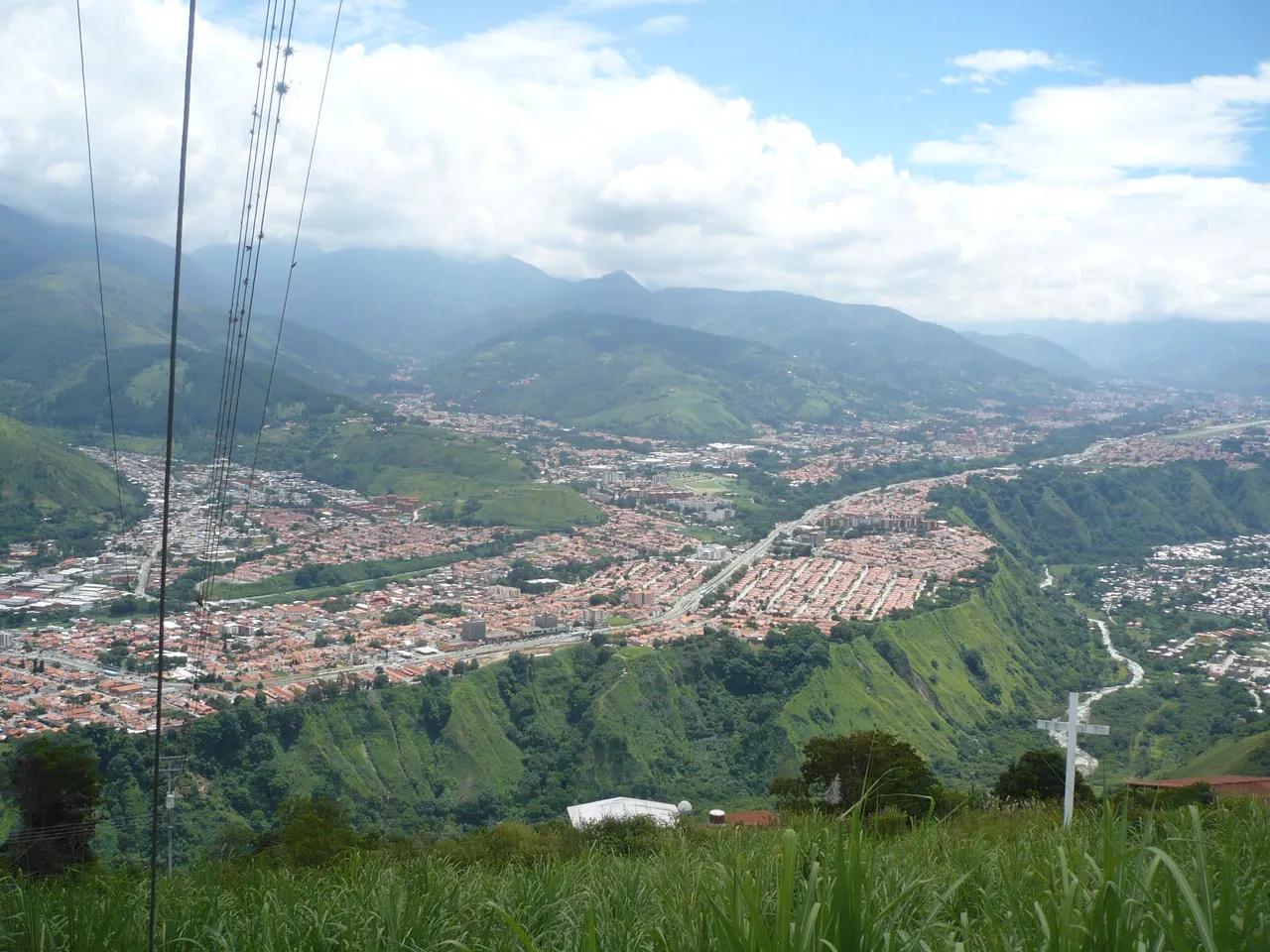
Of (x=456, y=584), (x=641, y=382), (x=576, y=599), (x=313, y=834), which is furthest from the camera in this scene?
(x=641, y=382)

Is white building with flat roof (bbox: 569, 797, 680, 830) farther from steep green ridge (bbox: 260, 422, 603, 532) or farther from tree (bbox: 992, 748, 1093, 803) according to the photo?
steep green ridge (bbox: 260, 422, 603, 532)

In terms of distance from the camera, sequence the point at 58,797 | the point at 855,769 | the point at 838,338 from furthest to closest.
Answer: the point at 838,338
the point at 855,769
the point at 58,797

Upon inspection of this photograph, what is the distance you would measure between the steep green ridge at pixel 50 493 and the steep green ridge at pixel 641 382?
152 ft

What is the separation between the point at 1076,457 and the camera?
223ft

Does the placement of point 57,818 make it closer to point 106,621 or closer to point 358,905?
point 358,905

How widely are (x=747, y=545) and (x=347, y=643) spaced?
22.4 meters

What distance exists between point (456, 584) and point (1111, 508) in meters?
40.1

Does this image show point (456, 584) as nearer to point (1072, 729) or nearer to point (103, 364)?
point (1072, 729)

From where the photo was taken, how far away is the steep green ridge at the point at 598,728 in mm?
18594

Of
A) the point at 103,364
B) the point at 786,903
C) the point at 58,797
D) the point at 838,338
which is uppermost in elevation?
the point at 838,338

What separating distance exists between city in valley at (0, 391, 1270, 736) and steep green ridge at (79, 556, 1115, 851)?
128 cm

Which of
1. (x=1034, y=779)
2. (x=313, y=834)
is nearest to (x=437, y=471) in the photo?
(x=313, y=834)

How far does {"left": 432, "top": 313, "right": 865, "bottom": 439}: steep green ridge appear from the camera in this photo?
293ft

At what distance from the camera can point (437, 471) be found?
55.8 metres
